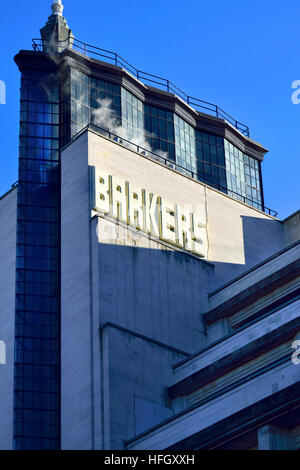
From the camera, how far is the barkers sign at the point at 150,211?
75.4 m

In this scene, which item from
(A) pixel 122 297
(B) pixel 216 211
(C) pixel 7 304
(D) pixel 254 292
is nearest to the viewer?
(A) pixel 122 297

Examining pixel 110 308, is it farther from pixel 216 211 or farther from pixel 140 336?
pixel 216 211

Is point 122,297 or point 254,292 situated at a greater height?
point 254,292

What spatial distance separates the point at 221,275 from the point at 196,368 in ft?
41.2

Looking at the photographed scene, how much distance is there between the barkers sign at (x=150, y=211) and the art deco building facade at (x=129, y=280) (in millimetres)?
117

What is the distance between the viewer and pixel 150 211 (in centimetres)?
7831

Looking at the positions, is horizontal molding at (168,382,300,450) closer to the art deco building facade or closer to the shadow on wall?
the art deco building facade

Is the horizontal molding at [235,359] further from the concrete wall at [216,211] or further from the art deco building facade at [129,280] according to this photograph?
the concrete wall at [216,211]

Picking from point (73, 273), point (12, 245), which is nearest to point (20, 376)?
point (73, 273)

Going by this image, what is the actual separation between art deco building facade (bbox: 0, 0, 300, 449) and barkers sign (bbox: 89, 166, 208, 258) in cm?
12

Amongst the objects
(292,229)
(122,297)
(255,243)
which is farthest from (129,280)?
(292,229)

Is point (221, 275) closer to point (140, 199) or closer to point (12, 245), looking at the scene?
point (140, 199)

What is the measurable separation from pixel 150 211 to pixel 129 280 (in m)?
7.66

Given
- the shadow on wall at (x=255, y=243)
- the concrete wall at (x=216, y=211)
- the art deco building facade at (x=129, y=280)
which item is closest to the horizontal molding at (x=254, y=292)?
the art deco building facade at (x=129, y=280)
